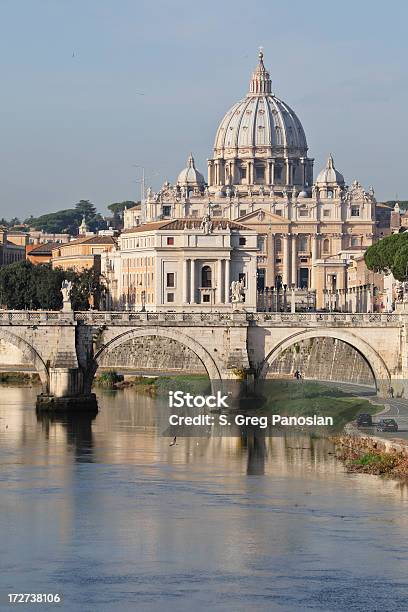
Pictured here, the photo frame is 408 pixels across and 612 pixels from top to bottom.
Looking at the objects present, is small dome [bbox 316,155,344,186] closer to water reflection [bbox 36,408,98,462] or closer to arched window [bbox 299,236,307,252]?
arched window [bbox 299,236,307,252]

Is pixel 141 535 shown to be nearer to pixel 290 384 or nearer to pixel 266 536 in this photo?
pixel 266 536

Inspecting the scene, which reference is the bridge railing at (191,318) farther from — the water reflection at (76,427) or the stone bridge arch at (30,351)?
the water reflection at (76,427)

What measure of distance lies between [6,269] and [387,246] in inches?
1253

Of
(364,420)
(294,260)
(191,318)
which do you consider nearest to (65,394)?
(191,318)

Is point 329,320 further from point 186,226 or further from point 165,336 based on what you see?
point 186,226

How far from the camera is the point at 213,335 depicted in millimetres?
75875

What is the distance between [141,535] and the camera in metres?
46.3

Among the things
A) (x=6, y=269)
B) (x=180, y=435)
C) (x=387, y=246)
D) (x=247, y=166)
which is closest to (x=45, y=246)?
(x=247, y=166)

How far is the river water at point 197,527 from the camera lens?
134 feet

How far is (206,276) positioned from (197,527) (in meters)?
82.2

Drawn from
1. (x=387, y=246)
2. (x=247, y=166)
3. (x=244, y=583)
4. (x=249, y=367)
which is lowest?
(x=244, y=583)

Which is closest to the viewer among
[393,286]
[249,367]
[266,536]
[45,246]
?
[266,536]

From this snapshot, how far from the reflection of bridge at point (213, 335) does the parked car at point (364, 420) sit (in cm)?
1133

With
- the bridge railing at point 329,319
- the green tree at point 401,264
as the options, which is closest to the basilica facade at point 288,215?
the green tree at point 401,264
